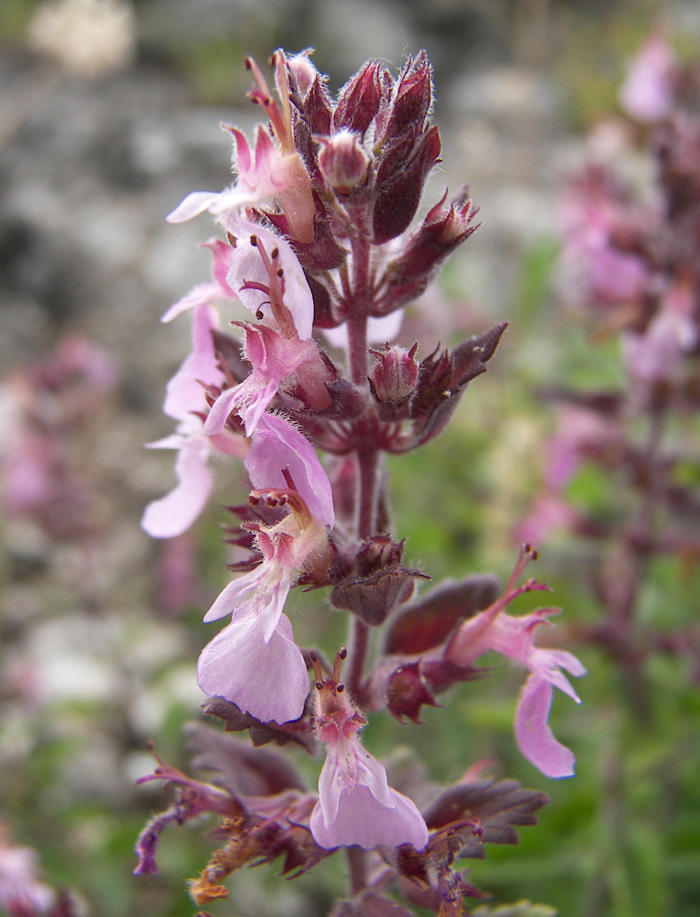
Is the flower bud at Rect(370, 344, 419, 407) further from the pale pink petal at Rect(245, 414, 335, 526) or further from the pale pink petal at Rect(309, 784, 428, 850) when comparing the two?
the pale pink petal at Rect(309, 784, 428, 850)

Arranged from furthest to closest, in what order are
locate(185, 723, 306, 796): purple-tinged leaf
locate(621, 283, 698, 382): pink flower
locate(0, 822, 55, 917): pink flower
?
locate(621, 283, 698, 382): pink flower < locate(0, 822, 55, 917): pink flower < locate(185, 723, 306, 796): purple-tinged leaf

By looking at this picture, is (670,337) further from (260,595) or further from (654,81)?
(260,595)

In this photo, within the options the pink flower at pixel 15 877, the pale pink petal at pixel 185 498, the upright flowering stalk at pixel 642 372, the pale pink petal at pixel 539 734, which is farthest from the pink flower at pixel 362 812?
the upright flowering stalk at pixel 642 372

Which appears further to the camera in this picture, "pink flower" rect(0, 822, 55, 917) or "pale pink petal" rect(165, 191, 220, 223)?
"pink flower" rect(0, 822, 55, 917)

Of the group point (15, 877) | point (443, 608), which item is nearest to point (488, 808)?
point (443, 608)

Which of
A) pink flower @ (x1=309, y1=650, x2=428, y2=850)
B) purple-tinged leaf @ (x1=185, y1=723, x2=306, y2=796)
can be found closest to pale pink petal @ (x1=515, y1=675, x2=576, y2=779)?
pink flower @ (x1=309, y1=650, x2=428, y2=850)

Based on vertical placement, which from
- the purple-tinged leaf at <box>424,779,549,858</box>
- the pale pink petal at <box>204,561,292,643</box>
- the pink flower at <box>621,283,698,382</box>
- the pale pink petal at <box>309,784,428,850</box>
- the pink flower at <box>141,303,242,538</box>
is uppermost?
the pink flower at <box>621,283,698,382</box>

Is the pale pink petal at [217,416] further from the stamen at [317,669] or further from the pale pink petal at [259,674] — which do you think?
the stamen at [317,669]

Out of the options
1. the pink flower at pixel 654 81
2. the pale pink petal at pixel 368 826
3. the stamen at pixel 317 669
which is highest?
the pink flower at pixel 654 81
